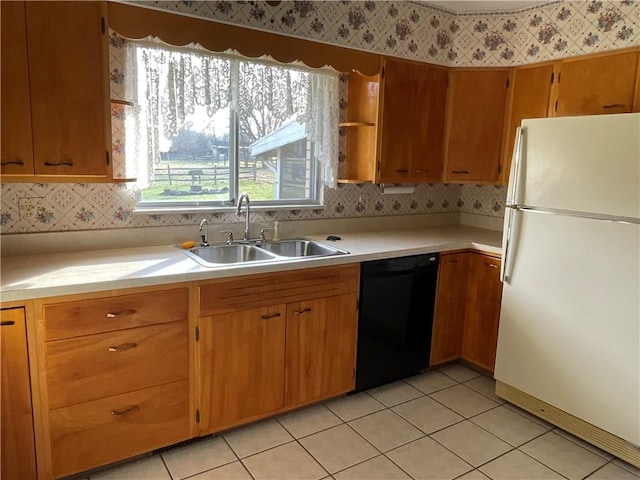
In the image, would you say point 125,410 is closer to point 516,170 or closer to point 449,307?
point 449,307

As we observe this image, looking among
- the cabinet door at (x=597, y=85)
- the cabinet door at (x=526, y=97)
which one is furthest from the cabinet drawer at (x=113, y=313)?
the cabinet door at (x=597, y=85)

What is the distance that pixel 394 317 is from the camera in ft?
9.40

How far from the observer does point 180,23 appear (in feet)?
7.57

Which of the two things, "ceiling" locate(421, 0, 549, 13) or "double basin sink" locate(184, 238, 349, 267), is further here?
"ceiling" locate(421, 0, 549, 13)

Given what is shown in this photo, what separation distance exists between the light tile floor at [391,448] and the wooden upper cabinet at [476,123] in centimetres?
160

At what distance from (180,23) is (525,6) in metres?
2.28

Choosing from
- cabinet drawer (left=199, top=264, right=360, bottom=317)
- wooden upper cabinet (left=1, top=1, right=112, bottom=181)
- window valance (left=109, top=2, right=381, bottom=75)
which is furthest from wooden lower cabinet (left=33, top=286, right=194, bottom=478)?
window valance (left=109, top=2, right=381, bottom=75)

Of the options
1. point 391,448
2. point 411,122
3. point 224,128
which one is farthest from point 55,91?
point 391,448

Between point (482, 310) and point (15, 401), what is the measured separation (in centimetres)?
264

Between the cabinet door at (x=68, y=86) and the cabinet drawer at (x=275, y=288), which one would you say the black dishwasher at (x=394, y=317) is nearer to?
the cabinet drawer at (x=275, y=288)

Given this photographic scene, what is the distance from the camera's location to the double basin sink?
265 cm

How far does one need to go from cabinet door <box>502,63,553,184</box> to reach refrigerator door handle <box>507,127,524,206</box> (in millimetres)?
640

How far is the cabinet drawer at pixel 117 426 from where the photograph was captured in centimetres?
194

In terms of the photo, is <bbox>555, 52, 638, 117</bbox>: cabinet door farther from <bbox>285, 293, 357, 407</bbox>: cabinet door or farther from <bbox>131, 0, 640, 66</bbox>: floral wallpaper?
<bbox>285, 293, 357, 407</bbox>: cabinet door
